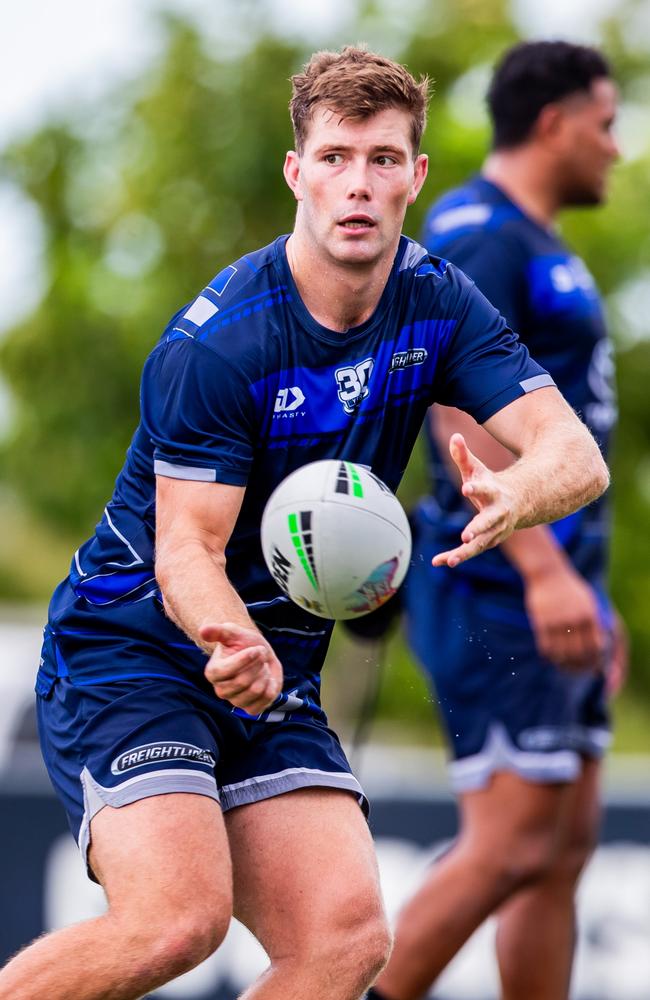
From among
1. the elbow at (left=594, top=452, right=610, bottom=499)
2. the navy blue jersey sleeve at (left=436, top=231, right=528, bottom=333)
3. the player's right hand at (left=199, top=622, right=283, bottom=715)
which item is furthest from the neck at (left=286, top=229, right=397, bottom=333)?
the navy blue jersey sleeve at (left=436, top=231, right=528, bottom=333)

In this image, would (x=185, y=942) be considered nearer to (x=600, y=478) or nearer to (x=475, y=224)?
(x=600, y=478)

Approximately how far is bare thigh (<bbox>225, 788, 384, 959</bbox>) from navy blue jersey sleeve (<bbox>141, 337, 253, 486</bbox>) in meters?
0.83

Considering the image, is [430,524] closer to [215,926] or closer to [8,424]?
[215,926]

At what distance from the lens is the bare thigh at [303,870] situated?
11.5 feet

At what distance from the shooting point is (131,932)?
3314 millimetres

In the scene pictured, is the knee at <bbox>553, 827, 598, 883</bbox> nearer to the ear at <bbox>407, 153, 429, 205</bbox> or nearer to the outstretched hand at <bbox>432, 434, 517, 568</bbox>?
the outstretched hand at <bbox>432, 434, 517, 568</bbox>

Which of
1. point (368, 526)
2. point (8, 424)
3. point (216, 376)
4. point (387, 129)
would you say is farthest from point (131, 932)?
point (8, 424)

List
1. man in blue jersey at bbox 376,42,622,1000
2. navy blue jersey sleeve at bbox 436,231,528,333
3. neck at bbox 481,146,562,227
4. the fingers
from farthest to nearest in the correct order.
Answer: neck at bbox 481,146,562,227 → man in blue jersey at bbox 376,42,622,1000 → navy blue jersey sleeve at bbox 436,231,528,333 → the fingers

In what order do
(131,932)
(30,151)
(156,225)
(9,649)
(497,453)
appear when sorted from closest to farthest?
(131,932), (497,453), (9,649), (156,225), (30,151)

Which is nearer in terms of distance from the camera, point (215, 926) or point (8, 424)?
point (215, 926)

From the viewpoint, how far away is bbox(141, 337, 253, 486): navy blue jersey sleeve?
3.48 metres

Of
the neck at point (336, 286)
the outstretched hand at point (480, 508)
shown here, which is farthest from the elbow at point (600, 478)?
the neck at point (336, 286)

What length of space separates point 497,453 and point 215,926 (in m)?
2.13

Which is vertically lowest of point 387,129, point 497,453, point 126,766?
point 126,766
